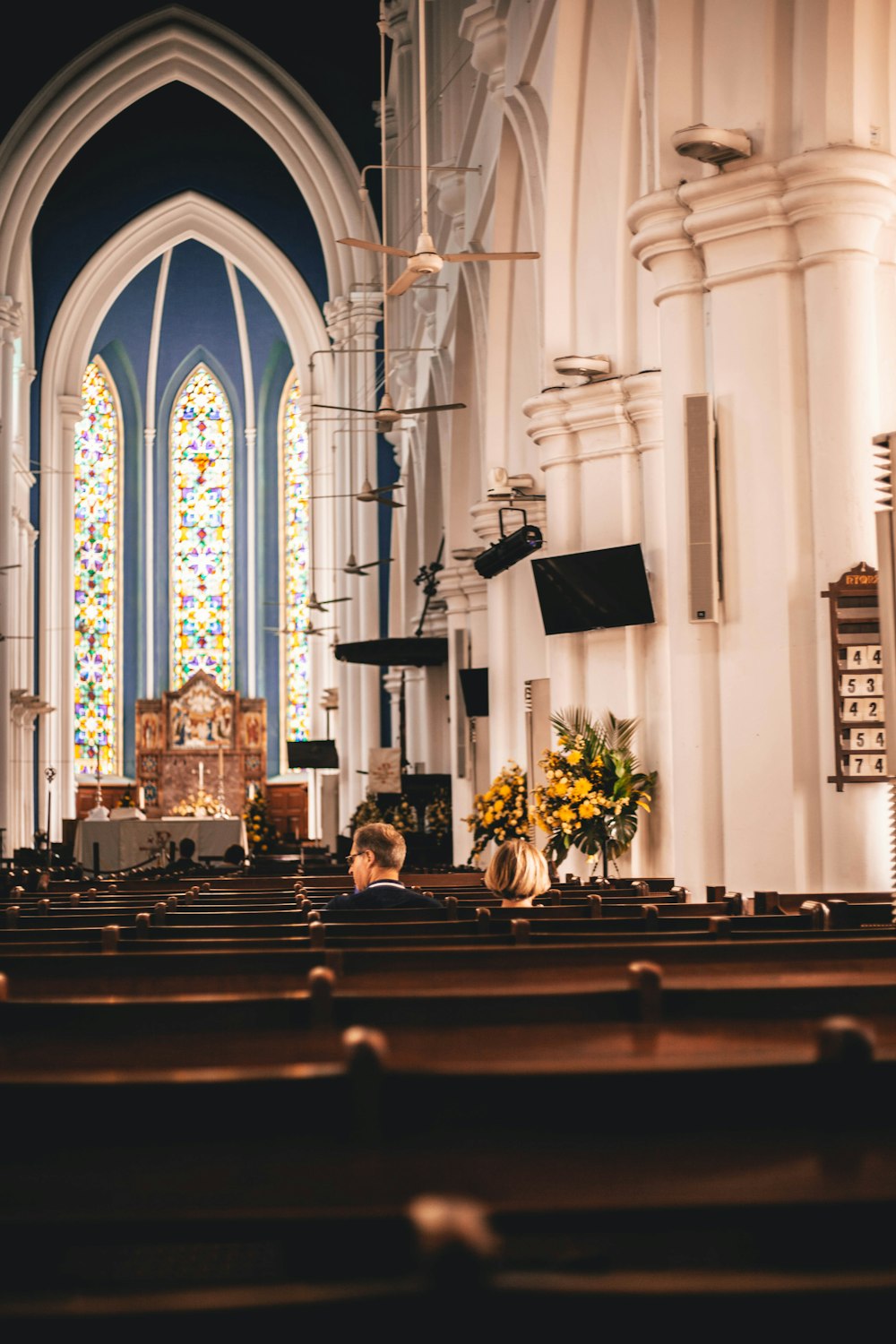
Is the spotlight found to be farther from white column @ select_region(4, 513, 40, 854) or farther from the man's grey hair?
white column @ select_region(4, 513, 40, 854)

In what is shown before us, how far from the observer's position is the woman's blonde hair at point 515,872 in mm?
4832

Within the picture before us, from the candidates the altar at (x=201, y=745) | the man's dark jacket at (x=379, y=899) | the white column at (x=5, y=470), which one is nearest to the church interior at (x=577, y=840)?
the man's dark jacket at (x=379, y=899)

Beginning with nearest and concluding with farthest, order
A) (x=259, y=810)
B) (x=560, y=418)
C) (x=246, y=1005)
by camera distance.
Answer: (x=246, y=1005) < (x=560, y=418) < (x=259, y=810)

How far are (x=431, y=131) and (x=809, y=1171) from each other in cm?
1943

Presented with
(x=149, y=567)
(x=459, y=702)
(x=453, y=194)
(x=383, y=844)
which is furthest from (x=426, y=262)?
(x=149, y=567)

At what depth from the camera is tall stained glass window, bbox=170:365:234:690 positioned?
3228 cm

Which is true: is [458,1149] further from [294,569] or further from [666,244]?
[294,569]

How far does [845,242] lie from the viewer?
21.8 ft

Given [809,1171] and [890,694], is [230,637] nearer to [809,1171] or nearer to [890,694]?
[890,694]

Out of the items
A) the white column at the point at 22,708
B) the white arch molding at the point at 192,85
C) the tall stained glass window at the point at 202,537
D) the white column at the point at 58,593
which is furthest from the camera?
the tall stained glass window at the point at 202,537

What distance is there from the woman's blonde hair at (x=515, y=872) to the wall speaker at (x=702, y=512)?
2.39m

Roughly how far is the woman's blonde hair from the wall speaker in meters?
2.39

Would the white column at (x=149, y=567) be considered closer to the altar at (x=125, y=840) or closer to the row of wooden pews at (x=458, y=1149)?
the altar at (x=125, y=840)

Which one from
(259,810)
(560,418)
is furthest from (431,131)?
(259,810)
